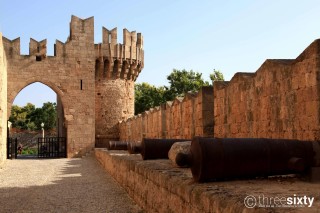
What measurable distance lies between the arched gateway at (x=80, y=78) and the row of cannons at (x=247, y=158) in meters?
19.8

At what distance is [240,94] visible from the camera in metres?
6.66

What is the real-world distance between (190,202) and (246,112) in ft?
11.2

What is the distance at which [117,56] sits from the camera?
25062mm

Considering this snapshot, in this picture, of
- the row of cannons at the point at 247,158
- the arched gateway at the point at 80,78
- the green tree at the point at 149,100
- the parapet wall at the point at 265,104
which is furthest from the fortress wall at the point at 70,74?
the green tree at the point at 149,100

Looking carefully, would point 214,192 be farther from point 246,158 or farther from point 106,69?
point 106,69

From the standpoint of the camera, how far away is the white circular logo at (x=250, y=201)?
92.4 inches

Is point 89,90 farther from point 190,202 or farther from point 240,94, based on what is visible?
point 190,202

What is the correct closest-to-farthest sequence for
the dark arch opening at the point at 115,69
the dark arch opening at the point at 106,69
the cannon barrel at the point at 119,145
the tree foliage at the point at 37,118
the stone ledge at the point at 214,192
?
the stone ledge at the point at 214,192, the cannon barrel at the point at 119,145, the dark arch opening at the point at 106,69, the dark arch opening at the point at 115,69, the tree foliage at the point at 37,118

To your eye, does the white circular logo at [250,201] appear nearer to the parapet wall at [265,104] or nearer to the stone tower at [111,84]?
the parapet wall at [265,104]

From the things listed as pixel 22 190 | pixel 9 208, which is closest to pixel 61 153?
pixel 22 190

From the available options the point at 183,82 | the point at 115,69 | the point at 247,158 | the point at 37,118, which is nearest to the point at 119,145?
the point at 247,158

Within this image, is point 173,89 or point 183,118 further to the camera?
point 173,89

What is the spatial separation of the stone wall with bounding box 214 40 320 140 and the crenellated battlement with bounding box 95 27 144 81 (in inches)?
692

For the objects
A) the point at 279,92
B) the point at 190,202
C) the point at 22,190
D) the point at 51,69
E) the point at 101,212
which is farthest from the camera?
the point at 51,69
